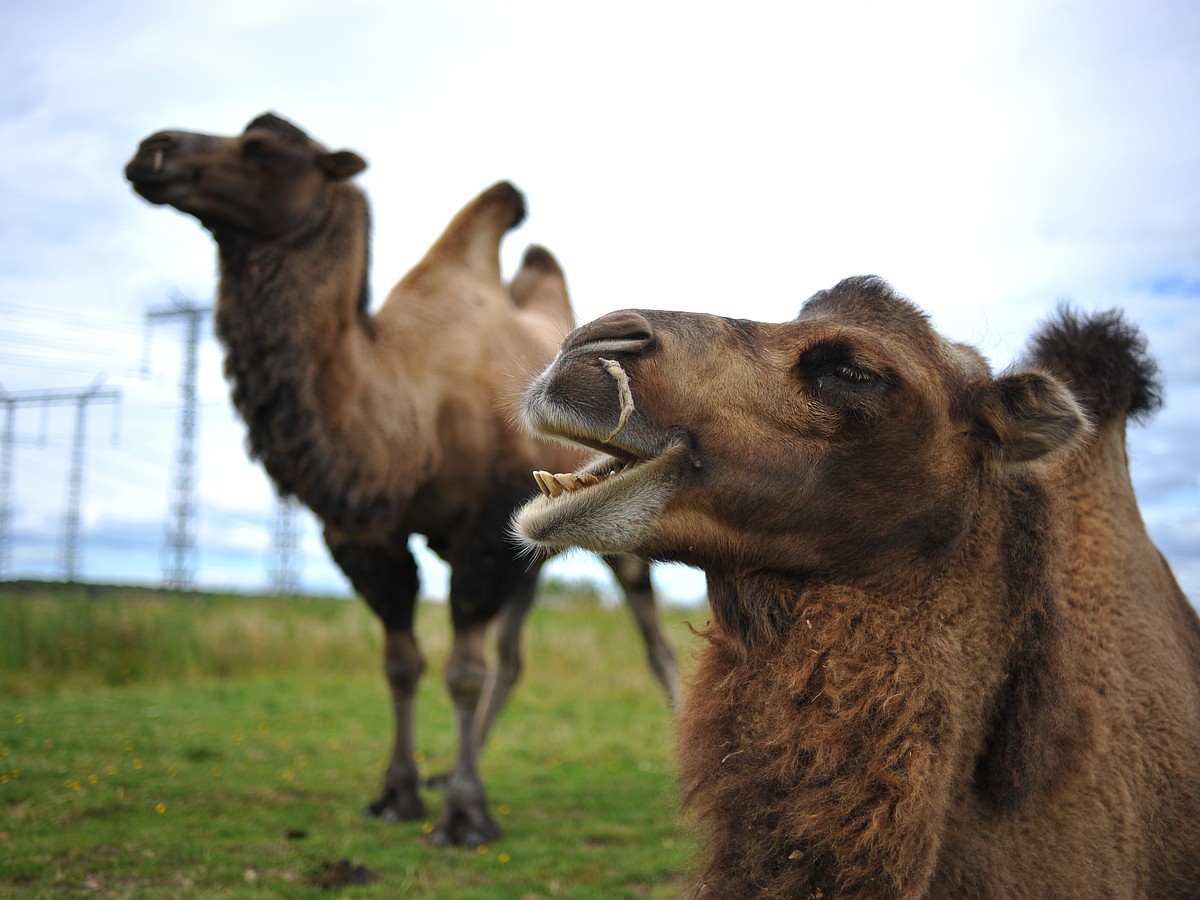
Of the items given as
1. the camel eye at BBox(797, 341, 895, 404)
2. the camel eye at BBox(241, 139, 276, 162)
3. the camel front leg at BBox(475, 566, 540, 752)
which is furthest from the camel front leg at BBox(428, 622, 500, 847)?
the camel eye at BBox(797, 341, 895, 404)

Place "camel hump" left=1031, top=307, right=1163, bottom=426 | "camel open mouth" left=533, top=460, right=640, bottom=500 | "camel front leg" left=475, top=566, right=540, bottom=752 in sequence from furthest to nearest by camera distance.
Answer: "camel front leg" left=475, top=566, right=540, bottom=752, "camel hump" left=1031, top=307, right=1163, bottom=426, "camel open mouth" left=533, top=460, right=640, bottom=500

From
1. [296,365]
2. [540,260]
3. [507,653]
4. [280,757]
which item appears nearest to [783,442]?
[296,365]

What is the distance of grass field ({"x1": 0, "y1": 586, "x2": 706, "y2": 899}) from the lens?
16.1 feet

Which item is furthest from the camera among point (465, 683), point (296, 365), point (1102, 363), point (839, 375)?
point (465, 683)

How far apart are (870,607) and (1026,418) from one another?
26.2 inches

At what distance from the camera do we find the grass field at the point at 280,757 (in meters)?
4.91

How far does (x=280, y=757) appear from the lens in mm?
8102

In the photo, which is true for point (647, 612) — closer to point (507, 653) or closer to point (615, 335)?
point (507, 653)

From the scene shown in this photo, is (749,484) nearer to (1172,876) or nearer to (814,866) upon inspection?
(814,866)

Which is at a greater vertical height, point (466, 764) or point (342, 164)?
point (342, 164)

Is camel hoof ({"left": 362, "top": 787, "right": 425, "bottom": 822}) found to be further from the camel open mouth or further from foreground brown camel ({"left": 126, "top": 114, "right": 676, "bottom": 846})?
the camel open mouth

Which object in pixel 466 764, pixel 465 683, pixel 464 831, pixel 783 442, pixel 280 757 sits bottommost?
pixel 464 831

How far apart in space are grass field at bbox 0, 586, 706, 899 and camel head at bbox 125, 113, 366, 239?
129 inches

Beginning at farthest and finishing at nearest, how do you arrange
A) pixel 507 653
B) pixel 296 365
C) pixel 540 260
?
pixel 540 260, pixel 507 653, pixel 296 365
